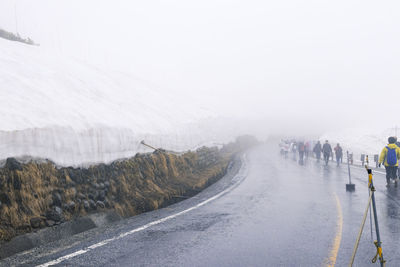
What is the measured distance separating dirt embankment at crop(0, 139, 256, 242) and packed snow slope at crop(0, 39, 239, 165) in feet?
1.42

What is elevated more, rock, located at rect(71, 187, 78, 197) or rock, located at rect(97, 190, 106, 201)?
rock, located at rect(71, 187, 78, 197)

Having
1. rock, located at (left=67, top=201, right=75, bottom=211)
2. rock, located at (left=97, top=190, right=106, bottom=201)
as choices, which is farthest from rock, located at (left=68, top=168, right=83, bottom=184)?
rock, located at (left=67, top=201, right=75, bottom=211)

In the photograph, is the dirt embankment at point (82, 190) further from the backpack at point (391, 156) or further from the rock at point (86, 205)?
the backpack at point (391, 156)

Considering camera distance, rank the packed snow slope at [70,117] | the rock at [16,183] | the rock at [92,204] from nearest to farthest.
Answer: the rock at [16,183], the rock at [92,204], the packed snow slope at [70,117]

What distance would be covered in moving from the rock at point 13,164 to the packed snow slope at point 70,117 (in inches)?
6.9

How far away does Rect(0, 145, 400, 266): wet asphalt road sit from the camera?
4.98 m

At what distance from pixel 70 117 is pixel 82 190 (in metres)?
3.00

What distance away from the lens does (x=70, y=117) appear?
33.4 feet

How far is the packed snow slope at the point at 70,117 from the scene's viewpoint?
8.17 metres

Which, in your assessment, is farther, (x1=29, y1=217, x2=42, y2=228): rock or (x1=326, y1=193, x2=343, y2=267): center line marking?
(x1=29, y1=217, x2=42, y2=228): rock

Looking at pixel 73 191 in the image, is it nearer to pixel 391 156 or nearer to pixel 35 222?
pixel 35 222

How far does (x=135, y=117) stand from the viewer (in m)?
14.6

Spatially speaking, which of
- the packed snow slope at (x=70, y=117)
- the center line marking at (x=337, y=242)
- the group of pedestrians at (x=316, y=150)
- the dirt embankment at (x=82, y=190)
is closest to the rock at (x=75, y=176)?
the dirt embankment at (x=82, y=190)

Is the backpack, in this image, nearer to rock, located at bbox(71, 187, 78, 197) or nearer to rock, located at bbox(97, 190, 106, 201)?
rock, located at bbox(97, 190, 106, 201)
